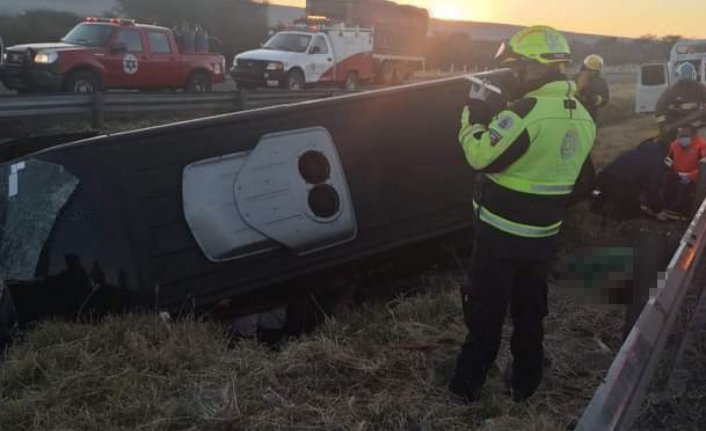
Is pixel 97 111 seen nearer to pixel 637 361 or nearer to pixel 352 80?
pixel 637 361

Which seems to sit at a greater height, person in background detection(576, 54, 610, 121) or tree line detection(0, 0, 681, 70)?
tree line detection(0, 0, 681, 70)

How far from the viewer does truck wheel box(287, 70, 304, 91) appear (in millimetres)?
22141

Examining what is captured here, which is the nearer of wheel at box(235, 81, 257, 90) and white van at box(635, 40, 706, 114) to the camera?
white van at box(635, 40, 706, 114)

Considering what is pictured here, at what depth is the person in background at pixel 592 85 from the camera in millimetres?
8086

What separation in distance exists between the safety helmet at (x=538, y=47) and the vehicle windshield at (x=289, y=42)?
65.0 feet

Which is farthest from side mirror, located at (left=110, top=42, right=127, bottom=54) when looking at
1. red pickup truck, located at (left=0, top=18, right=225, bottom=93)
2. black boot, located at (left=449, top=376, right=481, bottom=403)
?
black boot, located at (left=449, top=376, right=481, bottom=403)

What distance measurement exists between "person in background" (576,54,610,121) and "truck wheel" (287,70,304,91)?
1385 centimetres

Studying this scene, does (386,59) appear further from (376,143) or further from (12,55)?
(376,143)

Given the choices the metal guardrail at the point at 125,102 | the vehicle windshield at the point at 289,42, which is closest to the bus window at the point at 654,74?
the metal guardrail at the point at 125,102

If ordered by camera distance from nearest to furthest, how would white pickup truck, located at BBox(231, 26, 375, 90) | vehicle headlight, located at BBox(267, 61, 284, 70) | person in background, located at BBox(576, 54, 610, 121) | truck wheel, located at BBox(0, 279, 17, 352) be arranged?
truck wheel, located at BBox(0, 279, 17, 352) < person in background, located at BBox(576, 54, 610, 121) < vehicle headlight, located at BBox(267, 61, 284, 70) < white pickup truck, located at BBox(231, 26, 375, 90)

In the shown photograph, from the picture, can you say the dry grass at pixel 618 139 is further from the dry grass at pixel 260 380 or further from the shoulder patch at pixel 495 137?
the shoulder patch at pixel 495 137

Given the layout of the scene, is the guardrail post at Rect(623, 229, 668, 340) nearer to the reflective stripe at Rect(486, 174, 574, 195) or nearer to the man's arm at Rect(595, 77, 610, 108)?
the reflective stripe at Rect(486, 174, 574, 195)

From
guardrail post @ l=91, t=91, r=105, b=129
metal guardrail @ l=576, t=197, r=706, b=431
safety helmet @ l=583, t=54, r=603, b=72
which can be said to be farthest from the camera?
guardrail post @ l=91, t=91, r=105, b=129

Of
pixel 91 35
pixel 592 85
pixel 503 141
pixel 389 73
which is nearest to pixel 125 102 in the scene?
pixel 91 35
